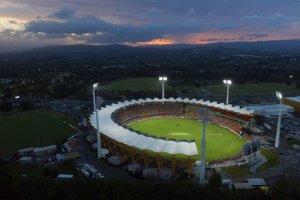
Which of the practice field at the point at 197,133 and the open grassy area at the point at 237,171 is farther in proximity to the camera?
the practice field at the point at 197,133

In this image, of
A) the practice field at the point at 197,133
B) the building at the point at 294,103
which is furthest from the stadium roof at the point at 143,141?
the building at the point at 294,103

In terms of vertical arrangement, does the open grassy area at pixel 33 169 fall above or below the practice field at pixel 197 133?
above

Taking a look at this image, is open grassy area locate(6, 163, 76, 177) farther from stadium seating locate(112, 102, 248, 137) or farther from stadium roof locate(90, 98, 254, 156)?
stadium seating locate(112, 102, 248, 137)

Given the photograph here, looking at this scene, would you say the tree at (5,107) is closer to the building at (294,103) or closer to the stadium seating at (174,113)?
the stadium seating at (174,113)

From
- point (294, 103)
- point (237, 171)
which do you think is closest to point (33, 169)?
point (237, 171)

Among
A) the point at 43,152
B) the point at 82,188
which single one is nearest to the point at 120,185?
the point at 82,188

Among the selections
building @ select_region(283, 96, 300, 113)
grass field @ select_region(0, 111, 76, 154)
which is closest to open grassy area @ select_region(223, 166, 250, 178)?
grass field @ select_region(0, 111, 76, 154)

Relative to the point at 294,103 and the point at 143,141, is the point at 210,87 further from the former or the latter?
the point at 143,141

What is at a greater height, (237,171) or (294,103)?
(294,103)
